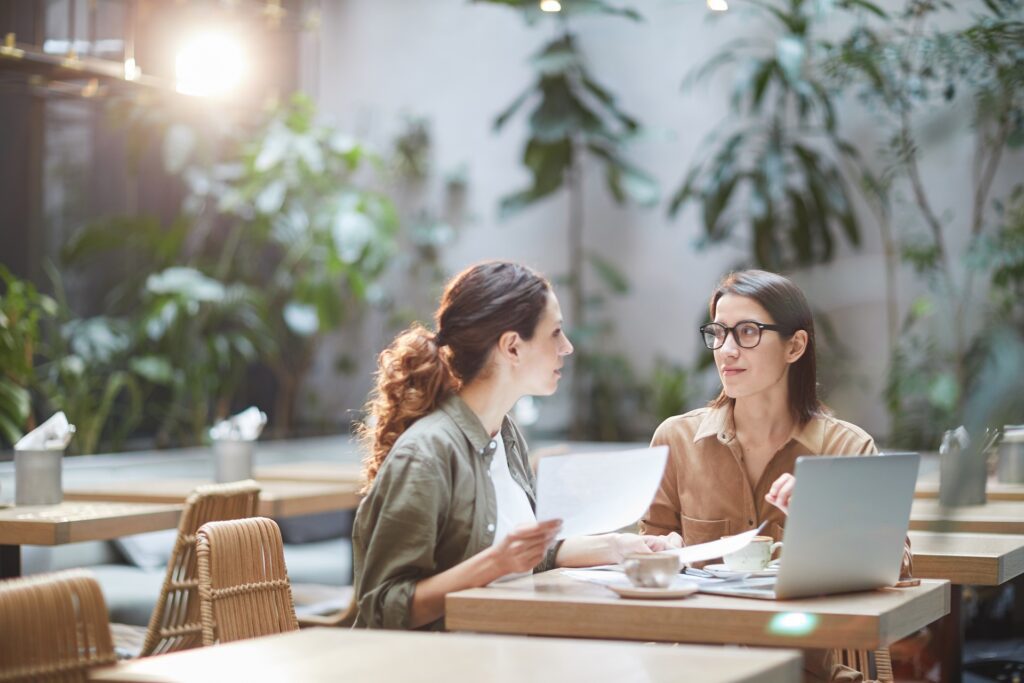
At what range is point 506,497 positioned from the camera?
2236 millimetres

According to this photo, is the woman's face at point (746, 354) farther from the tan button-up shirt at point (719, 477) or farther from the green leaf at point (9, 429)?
the green leaf at point (9, 429)

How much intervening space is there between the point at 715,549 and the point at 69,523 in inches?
68.8

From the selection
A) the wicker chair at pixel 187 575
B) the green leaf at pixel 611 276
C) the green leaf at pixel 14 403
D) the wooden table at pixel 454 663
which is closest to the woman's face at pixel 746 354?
the wooden table at pixel 454 663

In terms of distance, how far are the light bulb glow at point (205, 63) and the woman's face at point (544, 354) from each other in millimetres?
3154

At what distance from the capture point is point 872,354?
713 cm

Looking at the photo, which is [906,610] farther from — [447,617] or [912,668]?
[912,668]

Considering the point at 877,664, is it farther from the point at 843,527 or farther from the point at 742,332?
the point at 843,527

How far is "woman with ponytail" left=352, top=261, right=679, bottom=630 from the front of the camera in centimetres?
197

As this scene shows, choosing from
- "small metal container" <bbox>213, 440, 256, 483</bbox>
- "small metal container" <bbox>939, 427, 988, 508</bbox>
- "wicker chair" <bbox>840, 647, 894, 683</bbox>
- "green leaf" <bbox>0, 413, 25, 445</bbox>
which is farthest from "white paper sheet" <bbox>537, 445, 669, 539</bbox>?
"green leaf" <bbox>0, 413, 25, 445</bbox>

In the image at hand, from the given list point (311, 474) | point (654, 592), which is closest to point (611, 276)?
point (311, 474)

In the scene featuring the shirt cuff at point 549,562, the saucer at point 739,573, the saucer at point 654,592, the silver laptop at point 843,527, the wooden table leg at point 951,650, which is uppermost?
the silver laptop at point 843,527

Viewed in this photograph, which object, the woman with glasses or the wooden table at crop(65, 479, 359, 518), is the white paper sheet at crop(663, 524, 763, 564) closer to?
the woman with glasses

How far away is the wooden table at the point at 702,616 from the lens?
1612mm

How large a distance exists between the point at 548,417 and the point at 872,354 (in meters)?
2.03
